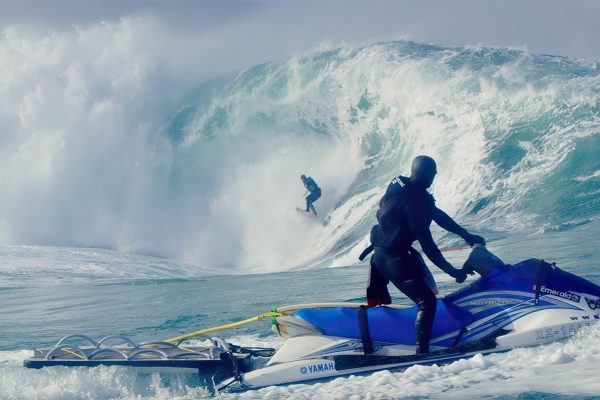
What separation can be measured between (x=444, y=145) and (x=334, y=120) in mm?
6762

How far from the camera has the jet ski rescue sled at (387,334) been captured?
229 inches

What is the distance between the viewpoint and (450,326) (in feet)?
20.0

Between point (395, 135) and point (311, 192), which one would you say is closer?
point (311, 192)

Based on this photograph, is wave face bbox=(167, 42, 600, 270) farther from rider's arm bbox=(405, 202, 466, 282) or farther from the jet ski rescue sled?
rider's arm bbox=(405, 202, 466, 282)

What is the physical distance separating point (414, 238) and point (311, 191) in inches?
767

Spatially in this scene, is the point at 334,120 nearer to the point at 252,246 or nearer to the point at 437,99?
the point at 437,99

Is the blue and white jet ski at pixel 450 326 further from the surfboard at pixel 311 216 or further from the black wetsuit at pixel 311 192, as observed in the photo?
the black wetsuit at pixel 311 192

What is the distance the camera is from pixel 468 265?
6168 mm

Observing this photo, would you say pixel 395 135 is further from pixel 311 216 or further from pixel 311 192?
pixel 311 216

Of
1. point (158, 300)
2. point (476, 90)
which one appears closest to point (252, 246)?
point (476, 90)

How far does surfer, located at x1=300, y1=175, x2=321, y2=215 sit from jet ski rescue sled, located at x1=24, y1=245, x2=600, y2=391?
1872cm

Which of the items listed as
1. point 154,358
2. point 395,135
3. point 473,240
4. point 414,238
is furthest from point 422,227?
point 395,135

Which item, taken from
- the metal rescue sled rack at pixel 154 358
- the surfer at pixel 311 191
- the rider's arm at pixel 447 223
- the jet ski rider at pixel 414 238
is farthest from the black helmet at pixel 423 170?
the surfer at pixel 311 191

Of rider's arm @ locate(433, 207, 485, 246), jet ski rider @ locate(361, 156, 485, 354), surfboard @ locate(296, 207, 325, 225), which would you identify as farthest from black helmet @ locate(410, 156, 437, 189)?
surfboard @ locate(296, 207, 325, 225)
